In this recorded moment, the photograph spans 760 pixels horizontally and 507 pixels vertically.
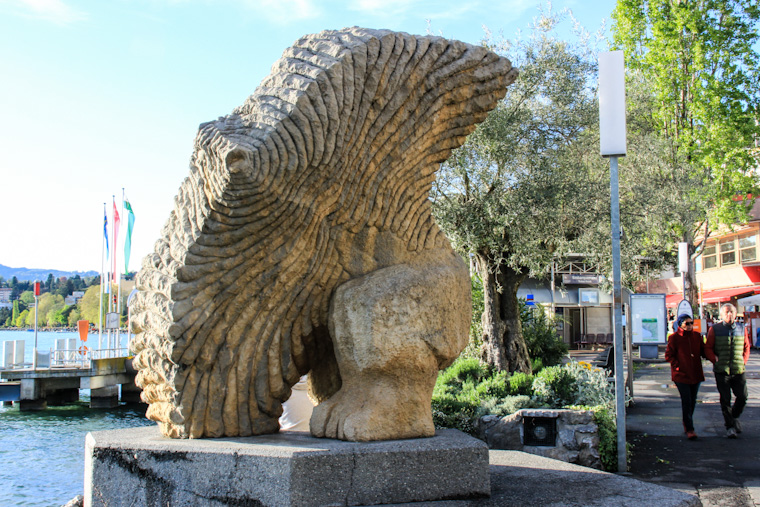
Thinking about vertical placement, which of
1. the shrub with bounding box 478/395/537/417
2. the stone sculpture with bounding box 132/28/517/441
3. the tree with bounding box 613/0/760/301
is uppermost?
the tree with bounding box 613/0/760/301

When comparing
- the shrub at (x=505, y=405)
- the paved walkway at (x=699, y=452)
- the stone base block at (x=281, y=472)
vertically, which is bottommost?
the paved walkway at (x=699, y=452)

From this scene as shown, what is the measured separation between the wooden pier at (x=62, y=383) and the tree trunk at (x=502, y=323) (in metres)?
14.3

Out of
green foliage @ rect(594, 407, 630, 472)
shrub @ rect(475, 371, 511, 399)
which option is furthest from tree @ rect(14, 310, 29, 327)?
green foliage @ rect(594, 407, 630, 472)

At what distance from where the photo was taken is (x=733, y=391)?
8414mm

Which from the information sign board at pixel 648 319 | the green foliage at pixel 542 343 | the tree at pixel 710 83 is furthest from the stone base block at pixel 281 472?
the tree at pixel 710 83

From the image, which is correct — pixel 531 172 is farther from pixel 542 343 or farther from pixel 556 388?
pixel 542 343

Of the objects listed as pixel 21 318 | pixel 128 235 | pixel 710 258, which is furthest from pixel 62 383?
pixel 21 318

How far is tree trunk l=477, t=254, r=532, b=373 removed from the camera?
12039 millimetres

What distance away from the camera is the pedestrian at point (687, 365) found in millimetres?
8406

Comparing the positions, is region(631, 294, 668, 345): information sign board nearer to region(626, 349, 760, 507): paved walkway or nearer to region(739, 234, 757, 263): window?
region(626, 349, 760, 507): paved walkway

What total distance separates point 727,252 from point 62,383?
95.0 ft

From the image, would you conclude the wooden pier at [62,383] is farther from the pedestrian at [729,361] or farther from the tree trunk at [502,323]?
the pedestrian at [729,361]

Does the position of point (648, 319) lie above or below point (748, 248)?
below

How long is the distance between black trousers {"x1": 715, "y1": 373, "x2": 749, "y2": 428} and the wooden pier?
18.5m
